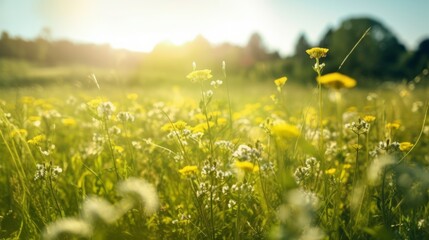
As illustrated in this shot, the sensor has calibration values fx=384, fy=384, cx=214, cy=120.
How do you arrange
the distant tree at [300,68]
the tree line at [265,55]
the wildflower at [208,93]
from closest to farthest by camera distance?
the wildflower at [208,93]
the distant tree at [300,68]
the tree line at [265,55]

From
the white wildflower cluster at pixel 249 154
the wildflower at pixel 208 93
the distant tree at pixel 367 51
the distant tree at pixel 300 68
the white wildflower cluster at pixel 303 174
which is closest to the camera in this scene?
the white wildflower cluster at pixel 249 154

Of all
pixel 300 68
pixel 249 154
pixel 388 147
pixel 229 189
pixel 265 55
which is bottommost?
pixel 265 55

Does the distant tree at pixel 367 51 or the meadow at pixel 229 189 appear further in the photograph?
the distant tree at pixel 367 51

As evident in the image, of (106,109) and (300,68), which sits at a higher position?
(106,109)

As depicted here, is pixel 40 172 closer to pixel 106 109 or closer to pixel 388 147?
pixel 106 109

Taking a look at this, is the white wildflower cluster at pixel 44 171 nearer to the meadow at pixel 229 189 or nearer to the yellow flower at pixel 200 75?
the meadow at pixel 229 189

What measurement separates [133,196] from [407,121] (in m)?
4.33

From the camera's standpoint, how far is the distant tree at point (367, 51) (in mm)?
30987

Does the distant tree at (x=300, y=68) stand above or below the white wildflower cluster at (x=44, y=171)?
below

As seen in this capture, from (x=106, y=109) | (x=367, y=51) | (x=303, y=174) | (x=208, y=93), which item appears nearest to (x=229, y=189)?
(x=303, y=174)

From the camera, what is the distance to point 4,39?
52.2 metres

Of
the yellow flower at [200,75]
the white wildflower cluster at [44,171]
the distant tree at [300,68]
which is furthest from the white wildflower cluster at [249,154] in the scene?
the distant tree at [300,68]

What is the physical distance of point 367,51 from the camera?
107ft

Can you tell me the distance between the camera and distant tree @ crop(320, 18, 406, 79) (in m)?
31.0
